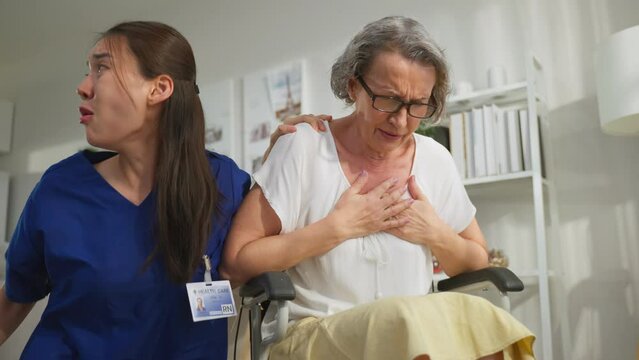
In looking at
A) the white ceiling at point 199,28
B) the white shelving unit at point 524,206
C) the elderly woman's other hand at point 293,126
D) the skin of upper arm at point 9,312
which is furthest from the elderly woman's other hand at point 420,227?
the white ceiling at point 199,28

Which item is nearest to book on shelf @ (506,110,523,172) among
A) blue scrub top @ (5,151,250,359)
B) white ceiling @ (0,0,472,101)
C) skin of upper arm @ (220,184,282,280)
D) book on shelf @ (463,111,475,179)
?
book on shelf @ (463,111,475,179)

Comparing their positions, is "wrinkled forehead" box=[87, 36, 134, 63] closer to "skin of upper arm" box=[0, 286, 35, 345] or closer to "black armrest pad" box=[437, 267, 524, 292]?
"skin of upper arm" box=[0, 286, 35, 345]

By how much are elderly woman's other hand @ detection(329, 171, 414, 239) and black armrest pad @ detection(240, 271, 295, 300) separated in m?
0.25

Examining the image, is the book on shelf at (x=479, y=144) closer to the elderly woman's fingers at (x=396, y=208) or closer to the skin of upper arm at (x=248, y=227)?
the elderly woman's fingers at (x=396, y=208)

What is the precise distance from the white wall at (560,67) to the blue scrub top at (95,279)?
71.9 inches

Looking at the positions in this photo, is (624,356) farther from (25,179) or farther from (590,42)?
(25,179)

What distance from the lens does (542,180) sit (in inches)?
106

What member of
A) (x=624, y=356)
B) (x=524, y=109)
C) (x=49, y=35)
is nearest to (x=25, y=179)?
(x=49, y=35)

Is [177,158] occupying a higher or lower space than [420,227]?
higher

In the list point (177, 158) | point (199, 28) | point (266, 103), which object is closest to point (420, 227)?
point (177, 158)

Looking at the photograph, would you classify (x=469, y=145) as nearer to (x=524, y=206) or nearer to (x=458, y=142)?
(x=458, y=142)

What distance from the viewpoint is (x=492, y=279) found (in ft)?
4.75

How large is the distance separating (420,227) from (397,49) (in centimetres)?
41

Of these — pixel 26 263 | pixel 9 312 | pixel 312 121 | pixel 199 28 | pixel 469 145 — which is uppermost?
pixel 199 28
